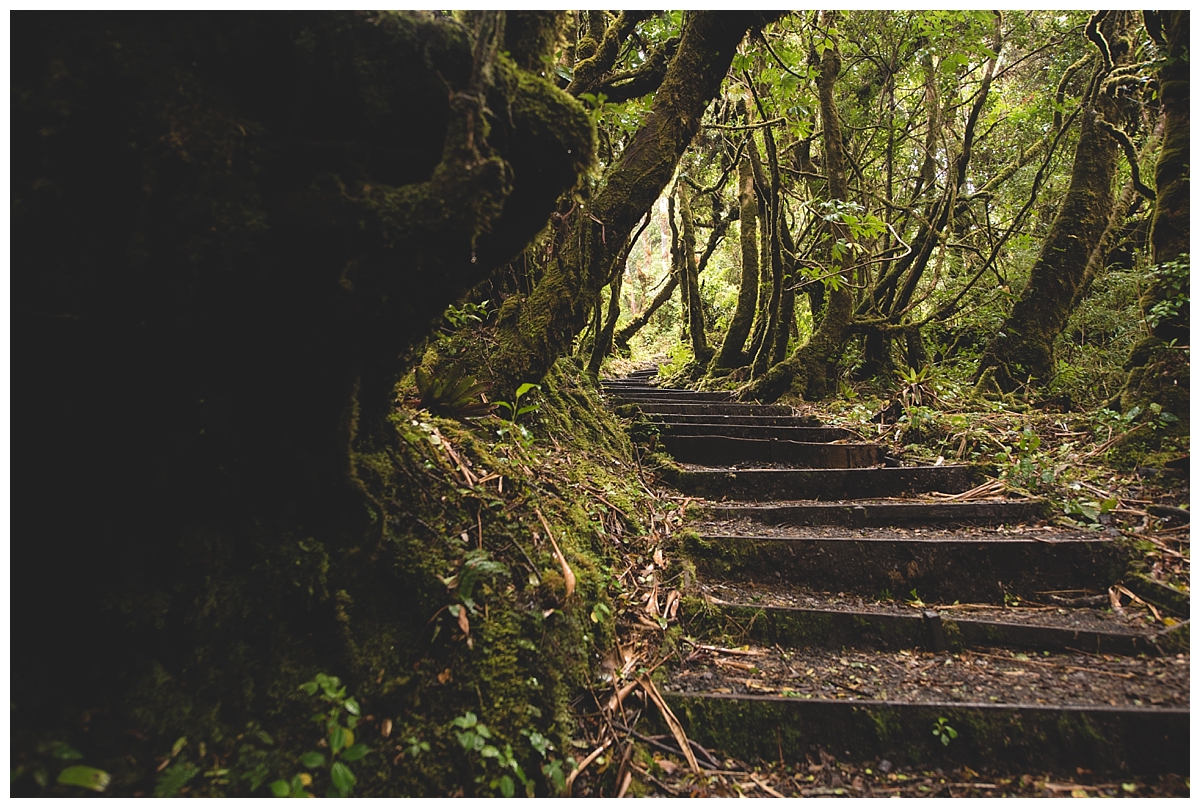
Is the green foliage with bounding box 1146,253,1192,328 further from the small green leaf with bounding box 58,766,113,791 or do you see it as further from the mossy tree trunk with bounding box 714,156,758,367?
the small green leaf with bounding box 58,766,113,791

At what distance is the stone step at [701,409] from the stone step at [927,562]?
2.73m

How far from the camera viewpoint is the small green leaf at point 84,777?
1401mm

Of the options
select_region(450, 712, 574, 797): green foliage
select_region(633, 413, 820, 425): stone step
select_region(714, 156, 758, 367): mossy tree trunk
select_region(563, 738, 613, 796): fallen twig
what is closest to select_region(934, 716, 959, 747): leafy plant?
select_region(563, 738, 613, 796): fallen twig

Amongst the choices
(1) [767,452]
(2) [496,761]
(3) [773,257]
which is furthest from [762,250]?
(2) [496,761]

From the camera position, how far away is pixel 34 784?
1.40 m

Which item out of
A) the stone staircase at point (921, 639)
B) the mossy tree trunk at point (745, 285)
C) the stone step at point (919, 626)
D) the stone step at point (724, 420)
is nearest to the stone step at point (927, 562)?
the stone staircase at point (921, 639)

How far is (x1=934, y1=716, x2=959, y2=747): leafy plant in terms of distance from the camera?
A: 2323mm

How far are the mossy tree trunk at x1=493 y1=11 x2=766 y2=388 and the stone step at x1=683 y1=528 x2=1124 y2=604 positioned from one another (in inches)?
66.4

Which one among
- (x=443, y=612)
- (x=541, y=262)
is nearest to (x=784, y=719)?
(x=443, y=612)

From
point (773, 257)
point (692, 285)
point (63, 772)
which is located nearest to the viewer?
point (63, 772)

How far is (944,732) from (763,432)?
3671mm

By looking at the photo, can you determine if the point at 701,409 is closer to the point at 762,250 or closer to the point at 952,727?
the point at 762,250

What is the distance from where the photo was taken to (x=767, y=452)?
5.50m

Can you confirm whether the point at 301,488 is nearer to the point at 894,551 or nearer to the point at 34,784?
the point at 34,784
